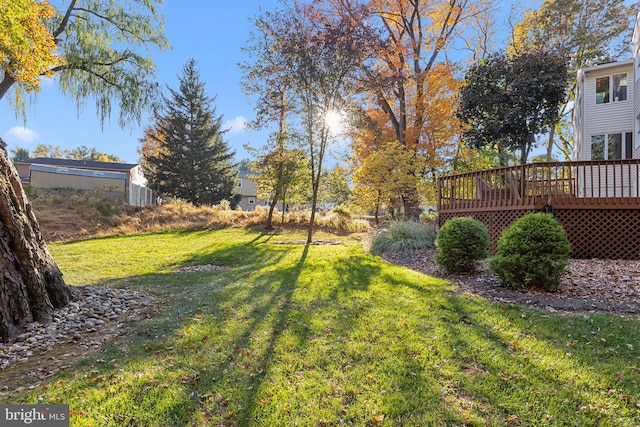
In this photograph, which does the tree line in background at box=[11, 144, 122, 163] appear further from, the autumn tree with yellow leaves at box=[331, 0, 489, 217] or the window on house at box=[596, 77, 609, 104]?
the window on house at box=[596, 77, 609, 104]

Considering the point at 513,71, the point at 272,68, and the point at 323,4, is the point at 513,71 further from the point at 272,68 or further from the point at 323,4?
the point at 272,68

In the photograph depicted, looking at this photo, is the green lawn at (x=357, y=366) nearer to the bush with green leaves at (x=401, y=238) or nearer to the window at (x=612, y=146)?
the bush with green leaves at (x=401, y=238)

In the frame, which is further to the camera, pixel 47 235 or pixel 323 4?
pixel 323 4

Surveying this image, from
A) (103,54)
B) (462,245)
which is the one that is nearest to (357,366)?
(462,245)

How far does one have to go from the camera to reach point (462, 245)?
6.02 metres

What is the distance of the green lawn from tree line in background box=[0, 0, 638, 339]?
163cm

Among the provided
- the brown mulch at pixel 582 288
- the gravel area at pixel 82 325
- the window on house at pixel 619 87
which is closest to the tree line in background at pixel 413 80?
the window on house at pixel 619 87

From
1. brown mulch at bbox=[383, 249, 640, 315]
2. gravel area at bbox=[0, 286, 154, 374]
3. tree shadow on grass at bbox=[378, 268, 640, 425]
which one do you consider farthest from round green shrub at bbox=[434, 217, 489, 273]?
gravel area at bbox=[0, 286, 154, 374]

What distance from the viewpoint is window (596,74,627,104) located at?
11.7 meters

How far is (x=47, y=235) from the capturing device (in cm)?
1155

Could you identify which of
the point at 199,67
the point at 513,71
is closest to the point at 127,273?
the point at 513,71

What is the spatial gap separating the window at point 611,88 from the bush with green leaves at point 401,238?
844 centimetres

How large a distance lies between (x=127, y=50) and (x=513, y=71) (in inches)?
518

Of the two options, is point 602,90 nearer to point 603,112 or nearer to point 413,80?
point 603,112
